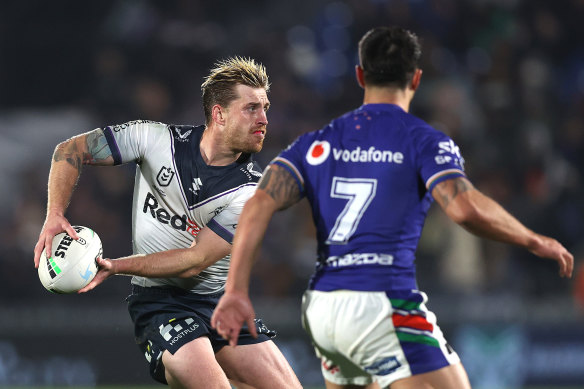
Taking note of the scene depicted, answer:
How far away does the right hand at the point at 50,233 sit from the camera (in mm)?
4754

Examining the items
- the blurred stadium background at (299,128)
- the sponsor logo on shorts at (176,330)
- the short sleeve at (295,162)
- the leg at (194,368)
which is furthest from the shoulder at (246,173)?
the blurred stadium background at (299,128)

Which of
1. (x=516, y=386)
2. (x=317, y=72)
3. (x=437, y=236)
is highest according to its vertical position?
(x=317, y=72)

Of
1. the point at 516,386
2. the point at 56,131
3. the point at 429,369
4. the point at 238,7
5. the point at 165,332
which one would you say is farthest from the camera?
the point at 238,7

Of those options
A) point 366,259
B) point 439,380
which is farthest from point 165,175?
point 439,380

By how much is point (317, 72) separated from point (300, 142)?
8740 millimetres

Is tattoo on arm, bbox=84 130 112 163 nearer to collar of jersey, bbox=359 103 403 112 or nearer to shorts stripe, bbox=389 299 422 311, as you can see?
collar of jersey, bbox=359 103 403 112

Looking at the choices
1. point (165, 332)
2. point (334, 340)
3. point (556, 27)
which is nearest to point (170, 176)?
point (165, 332)

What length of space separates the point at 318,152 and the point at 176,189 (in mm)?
1684

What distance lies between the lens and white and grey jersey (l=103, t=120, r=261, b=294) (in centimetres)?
551


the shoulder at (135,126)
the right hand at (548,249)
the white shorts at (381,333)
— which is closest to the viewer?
the right hand at (548,249)

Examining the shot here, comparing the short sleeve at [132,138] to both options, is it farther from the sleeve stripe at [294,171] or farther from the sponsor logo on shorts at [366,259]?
the sponsor logo on shorts at [366,259]

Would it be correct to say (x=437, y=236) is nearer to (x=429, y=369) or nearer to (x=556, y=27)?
(x=556, y=27)

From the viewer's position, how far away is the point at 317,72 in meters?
12.7

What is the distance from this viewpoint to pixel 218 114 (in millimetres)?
5633
